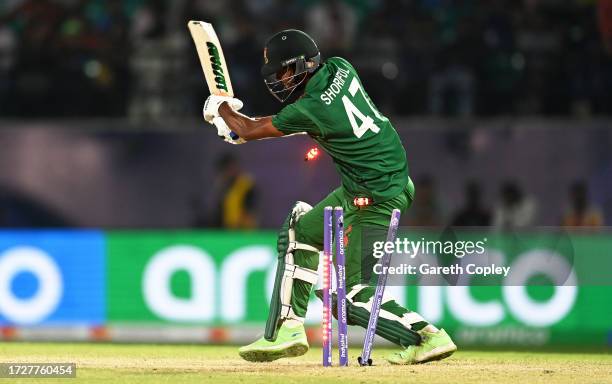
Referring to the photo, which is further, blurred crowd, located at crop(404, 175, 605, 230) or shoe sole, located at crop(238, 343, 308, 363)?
blurred crowd, located at crop(404, 175, 605, 230)

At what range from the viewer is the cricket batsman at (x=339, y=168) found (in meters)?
9.02

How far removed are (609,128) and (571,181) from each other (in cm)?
78

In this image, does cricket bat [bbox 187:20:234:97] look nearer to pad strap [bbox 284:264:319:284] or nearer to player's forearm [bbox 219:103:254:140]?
player's forearm [bbox 219:103:254:140]

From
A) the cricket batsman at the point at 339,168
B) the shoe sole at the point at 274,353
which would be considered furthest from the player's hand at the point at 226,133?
the shoe sole at the point at 274,353

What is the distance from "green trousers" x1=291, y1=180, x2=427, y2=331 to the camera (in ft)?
29.9

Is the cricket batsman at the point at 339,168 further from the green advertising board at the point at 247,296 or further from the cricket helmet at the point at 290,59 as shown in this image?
the green advertising board at the point at 247,296

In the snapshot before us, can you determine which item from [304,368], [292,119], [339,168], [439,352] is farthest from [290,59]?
[439,352]

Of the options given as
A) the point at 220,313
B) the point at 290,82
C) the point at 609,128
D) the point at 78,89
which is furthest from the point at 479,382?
the point at 78,89

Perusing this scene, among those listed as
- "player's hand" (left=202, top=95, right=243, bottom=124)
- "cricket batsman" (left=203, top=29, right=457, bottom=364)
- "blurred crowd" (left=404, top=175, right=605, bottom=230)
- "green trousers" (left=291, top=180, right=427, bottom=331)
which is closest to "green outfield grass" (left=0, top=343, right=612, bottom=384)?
"cricket batsman" (left=203, top=29, right=457, bottom=364)

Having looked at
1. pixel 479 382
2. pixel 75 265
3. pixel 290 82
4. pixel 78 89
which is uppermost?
pixel 78 89

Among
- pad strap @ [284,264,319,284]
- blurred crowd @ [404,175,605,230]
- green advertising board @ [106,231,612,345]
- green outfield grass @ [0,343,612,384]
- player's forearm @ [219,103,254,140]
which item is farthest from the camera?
blurred crowd @ [404,175,605,230]

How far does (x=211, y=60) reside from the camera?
950 centimetres

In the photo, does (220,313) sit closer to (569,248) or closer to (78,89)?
(569,248)

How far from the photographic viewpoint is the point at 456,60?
1684cm
